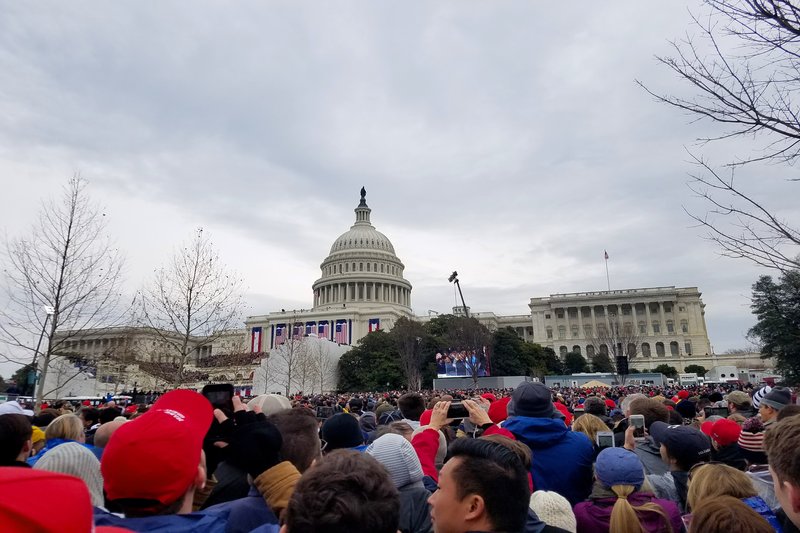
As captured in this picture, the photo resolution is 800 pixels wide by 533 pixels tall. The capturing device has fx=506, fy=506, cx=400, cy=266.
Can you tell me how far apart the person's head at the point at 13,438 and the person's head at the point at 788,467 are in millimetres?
5011

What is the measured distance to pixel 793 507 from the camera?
2.40 metres

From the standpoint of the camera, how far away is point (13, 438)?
389 centimetres

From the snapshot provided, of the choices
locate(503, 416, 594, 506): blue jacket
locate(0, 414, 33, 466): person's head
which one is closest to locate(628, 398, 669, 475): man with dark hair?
locate(503, 416, 594, 506): blue jacket

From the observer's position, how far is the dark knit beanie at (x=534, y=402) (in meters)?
4.76

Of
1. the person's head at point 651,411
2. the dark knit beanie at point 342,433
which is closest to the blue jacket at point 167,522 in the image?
the dark knit beanie at point 342,433

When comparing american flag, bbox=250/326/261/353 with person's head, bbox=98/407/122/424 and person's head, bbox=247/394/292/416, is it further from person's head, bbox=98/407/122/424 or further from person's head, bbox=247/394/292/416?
person's head, bbox=247/394/292/416

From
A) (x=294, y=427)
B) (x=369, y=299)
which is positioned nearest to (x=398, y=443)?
(x=294, y=427)

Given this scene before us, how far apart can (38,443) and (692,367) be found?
85780 mm

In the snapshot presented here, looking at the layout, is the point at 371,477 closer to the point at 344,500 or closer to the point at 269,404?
the point at 344,500

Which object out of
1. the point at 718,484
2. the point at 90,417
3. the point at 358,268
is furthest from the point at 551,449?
the point at 358,268

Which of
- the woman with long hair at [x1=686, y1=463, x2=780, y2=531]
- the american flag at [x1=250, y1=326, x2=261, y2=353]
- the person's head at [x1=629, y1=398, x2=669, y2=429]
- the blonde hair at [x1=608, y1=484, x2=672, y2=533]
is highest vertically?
the american flag at [x1=250, y1=326, x2=261, y2=353]

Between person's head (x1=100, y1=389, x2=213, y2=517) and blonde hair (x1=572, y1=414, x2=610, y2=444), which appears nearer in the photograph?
person's head (x1=100, y1=389, x2=213, y2=517)

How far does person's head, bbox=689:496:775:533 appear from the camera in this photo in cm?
220

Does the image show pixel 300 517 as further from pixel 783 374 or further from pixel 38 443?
pixel 783 374
